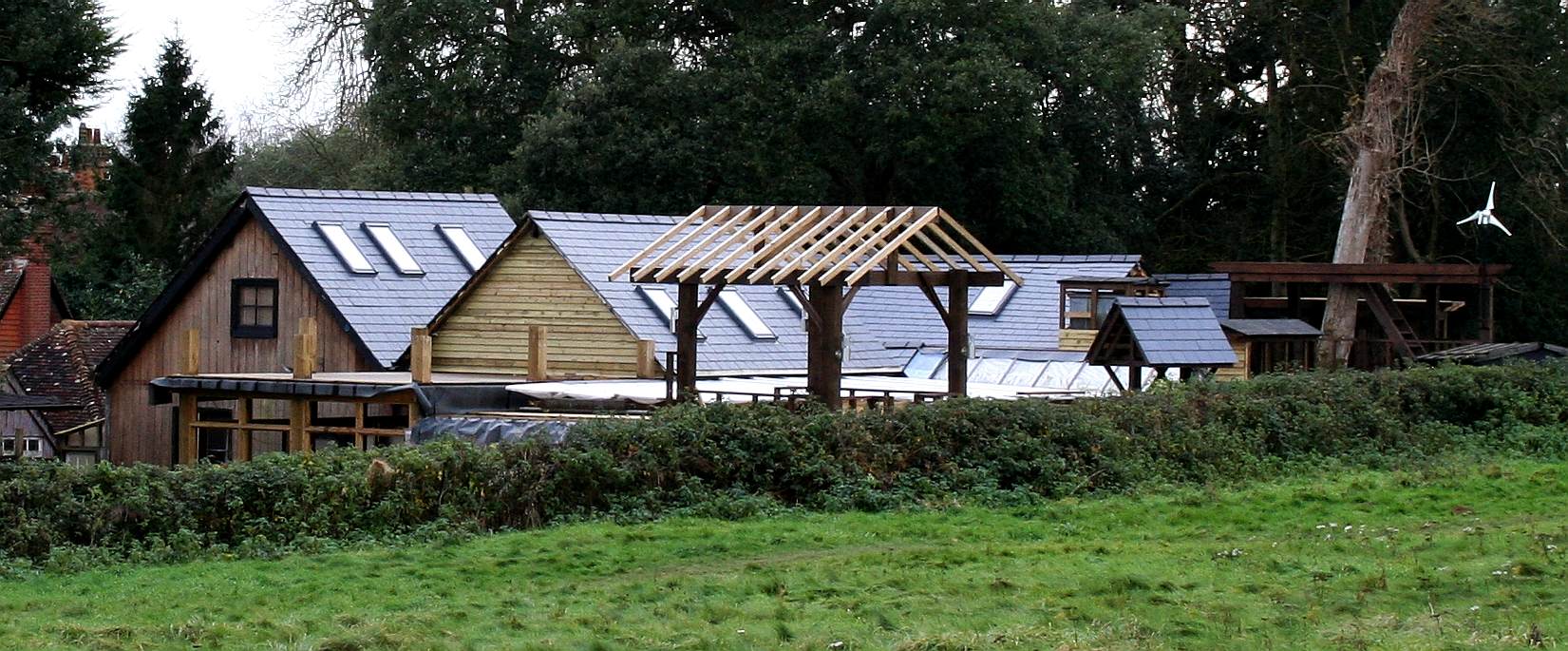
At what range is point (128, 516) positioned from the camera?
52.0 feet

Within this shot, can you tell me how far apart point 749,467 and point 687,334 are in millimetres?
5064

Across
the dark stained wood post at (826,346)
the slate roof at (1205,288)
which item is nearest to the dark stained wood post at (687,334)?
the dark stained wood post at (826,346)

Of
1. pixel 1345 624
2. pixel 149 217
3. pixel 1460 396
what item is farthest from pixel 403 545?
pixel 149 217

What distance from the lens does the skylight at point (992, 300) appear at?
38.8 m

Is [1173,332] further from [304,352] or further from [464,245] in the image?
[464,245]

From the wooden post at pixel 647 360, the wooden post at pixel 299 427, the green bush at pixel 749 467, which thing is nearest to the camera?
the green bush at pixel 749 467

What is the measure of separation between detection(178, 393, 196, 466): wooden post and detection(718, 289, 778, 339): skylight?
947cm

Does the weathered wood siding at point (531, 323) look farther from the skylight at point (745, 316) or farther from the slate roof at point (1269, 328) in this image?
the slate roof at point (1269, 328)

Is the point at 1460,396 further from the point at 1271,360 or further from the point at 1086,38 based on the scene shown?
the point at 1086,38

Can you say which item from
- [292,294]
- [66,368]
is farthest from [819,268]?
[66,368]

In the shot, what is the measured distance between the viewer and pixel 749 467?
19.4 m

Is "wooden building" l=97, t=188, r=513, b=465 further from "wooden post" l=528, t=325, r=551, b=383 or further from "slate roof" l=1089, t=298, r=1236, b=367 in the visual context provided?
"slate roof" l=1089, t=298, r=1236, b=367

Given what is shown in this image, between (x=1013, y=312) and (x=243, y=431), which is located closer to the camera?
(x=243, y=431)

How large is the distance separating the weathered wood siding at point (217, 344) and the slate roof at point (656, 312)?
487cm
